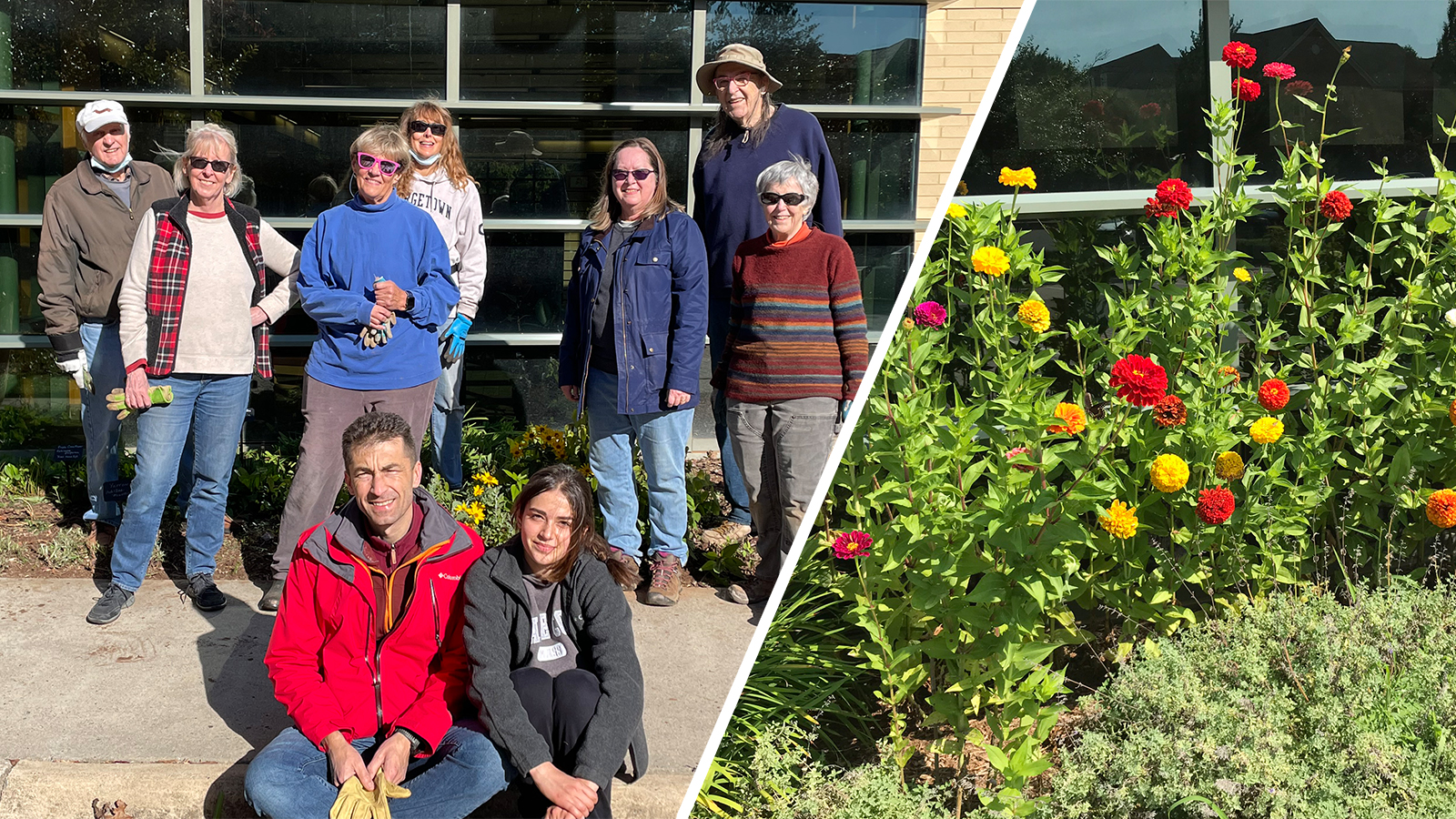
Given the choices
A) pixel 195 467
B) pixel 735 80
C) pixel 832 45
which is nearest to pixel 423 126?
pixel 735 80

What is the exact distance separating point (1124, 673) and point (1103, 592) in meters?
0.24

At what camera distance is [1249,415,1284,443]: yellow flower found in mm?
3160

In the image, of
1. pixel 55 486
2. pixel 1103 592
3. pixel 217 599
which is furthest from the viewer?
pixel 55 486

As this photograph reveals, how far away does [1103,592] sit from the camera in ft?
11.3

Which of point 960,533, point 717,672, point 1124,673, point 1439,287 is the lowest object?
point 717,672

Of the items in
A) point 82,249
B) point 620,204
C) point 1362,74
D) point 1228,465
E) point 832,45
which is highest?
point 832,45

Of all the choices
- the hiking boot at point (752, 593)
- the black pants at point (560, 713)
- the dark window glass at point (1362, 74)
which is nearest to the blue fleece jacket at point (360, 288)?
the hiking boot at point (752, 593)

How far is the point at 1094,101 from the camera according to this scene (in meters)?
4.54

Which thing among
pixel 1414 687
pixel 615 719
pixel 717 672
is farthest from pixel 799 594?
pixel 1414 687

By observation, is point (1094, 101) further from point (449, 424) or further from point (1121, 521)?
point (449, 424)

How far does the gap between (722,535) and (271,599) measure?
6.00ft

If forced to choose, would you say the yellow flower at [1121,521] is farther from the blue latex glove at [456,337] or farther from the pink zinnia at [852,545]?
the blue latex glove at [456,337]

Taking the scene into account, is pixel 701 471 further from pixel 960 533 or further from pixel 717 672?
pixel 960 533

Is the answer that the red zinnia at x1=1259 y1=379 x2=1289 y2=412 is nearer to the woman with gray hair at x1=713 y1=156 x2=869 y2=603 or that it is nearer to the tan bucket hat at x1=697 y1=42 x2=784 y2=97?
the woman with gray hair at x1=713 y1=156 x2=869 y2=603
